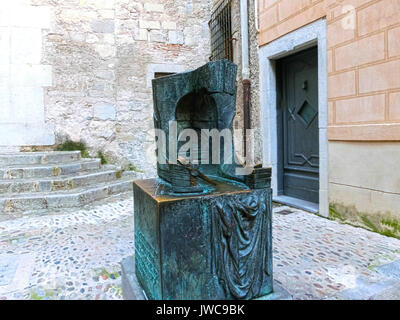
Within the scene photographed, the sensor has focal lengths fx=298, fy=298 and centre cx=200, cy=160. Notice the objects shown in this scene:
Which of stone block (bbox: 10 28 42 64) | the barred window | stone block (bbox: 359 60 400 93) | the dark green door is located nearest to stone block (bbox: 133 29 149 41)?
the barred window

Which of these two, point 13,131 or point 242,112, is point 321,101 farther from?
point 13,131

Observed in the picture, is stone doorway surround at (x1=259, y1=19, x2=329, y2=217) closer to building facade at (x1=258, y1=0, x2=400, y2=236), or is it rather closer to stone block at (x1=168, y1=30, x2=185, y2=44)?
building facade at (x1=258, y1=0, x2=400, y2=236)

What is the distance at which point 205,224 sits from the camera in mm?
1396

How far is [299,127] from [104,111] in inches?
141

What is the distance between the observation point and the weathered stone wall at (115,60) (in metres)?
5.37

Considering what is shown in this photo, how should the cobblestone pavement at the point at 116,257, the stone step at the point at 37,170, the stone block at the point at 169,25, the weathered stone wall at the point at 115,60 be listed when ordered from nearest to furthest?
the cobblestone pavement at the point at 116,257, the stone step at the point at 37,170, the weathered stone wall at the point at 115,60, the stone block at the point at 169,25

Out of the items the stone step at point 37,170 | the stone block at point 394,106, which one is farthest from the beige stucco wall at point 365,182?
the stone step at point 37,170

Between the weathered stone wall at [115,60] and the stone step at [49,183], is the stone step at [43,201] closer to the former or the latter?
the stone step at [49,183]

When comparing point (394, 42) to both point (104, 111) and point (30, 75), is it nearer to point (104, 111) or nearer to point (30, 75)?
point (104, 111)

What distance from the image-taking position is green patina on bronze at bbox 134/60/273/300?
1340mm

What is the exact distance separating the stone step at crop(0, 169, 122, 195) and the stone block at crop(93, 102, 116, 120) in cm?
149

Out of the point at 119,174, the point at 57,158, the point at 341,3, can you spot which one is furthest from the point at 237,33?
the point at 57,158

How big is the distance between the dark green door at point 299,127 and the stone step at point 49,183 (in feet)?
9.42

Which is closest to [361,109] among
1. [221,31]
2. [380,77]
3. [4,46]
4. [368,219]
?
[380,77]
